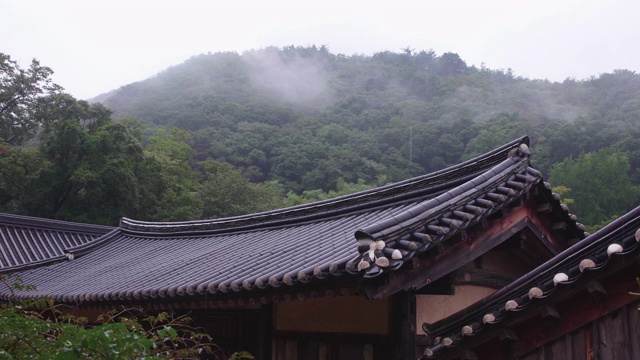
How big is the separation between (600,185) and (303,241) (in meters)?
38.4

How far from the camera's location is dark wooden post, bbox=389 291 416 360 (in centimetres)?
633

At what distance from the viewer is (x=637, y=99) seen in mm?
58531

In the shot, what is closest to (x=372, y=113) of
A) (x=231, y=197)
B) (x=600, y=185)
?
(x=600, y=185)

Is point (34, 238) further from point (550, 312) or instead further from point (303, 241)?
point (550, 312)

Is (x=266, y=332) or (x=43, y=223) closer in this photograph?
(x=266, y=332)

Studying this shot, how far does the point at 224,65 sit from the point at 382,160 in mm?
43906

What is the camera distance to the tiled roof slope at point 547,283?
392 centimetres

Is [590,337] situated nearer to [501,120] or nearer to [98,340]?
[98,340]

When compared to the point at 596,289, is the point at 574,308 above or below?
below

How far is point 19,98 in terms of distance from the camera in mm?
39062

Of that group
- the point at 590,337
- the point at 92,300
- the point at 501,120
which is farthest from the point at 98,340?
the point at 501,120

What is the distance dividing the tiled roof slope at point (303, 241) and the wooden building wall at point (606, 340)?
1510 millimetres

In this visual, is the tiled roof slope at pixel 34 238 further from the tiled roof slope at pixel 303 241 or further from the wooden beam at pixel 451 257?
the wooden beam at pixel 451 257

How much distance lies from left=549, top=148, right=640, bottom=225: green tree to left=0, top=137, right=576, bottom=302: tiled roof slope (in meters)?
34.1
